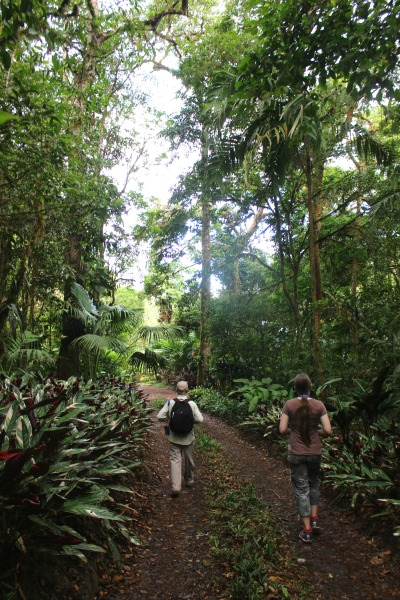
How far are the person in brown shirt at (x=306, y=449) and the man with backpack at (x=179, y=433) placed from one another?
172cm

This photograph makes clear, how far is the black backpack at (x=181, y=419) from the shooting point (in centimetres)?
551

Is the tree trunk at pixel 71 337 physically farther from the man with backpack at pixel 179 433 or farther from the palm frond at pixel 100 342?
the man with backpack at pixel 179 433

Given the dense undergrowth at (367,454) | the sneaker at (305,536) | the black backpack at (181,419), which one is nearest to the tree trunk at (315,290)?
the dense undergrowth at (367,454)

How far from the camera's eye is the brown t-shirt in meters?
4.13

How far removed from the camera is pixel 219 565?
3.47m

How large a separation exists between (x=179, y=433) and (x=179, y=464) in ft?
1.34

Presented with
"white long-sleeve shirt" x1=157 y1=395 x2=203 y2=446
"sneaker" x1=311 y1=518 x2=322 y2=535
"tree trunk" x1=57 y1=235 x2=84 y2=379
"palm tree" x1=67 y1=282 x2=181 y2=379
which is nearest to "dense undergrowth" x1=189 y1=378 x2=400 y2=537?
"sneaker" x1=311 y1=518 x2=322 y2=535

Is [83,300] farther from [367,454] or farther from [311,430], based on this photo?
[367,454]

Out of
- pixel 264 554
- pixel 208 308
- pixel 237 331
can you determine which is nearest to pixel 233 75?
pixel 264 554

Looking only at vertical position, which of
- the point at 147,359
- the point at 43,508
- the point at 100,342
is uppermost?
the point at 100,342

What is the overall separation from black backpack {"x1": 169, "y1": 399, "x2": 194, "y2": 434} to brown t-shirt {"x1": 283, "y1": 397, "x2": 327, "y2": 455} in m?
1.70

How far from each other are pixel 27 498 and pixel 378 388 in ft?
14.7

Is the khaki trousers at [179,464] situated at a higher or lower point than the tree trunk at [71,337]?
lower

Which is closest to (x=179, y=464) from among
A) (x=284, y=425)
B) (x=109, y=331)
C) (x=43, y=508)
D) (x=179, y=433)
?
(x=179, y=433)
